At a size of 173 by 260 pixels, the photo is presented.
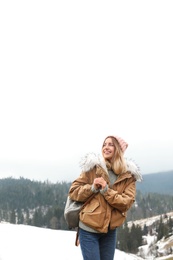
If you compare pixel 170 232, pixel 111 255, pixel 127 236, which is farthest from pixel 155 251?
pixel 111 255

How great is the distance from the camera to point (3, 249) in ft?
42.8

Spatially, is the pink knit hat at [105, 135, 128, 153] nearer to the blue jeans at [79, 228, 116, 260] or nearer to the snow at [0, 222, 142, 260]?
the blue jeans at [79, 228, 116, 260]

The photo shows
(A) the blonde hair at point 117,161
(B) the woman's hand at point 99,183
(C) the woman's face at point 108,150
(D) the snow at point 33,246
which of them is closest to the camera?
(B) the woman's hand at point 99,183

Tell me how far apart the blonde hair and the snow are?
26.8 ft

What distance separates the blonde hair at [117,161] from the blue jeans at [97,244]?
2.92ft

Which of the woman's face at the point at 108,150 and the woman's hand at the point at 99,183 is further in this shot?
the woman's face at the point at 108,150

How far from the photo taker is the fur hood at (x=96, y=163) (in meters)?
5.07

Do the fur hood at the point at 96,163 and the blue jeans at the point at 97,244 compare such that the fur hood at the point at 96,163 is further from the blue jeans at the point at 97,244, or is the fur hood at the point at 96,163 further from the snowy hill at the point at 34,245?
the snowy hill at the point at 34,245

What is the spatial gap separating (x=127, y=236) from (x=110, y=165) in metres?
107

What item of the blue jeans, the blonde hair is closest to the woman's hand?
the blonde hair

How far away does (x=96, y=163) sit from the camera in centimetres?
506

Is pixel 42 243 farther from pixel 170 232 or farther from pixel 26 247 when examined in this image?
pixel 170 232

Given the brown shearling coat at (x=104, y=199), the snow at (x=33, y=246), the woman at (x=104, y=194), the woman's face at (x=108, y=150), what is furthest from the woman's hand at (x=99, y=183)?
the snow at (x=33, y=246)

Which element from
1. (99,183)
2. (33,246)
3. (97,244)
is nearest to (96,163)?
(99,183)
